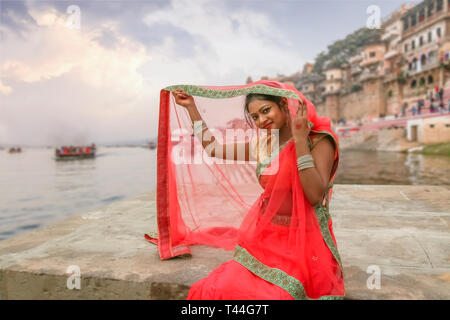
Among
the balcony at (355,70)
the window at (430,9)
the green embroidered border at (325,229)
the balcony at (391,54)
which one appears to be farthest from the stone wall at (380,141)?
the green embroidered border at (325,229)

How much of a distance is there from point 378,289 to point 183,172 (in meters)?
1.29

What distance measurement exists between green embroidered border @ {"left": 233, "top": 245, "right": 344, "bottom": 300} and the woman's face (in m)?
0.64

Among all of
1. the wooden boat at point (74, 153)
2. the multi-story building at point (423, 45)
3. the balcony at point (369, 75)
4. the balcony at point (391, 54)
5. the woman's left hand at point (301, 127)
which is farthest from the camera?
the wooden boat at point (74, 153)

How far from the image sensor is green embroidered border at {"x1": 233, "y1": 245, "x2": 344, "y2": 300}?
4.48 ft

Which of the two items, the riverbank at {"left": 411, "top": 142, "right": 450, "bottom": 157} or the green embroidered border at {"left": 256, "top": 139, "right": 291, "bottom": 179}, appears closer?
the green embroidered border at {"left": 256, "top": 139, "right": 291, "bottom": 179}

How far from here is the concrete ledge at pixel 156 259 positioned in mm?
1616

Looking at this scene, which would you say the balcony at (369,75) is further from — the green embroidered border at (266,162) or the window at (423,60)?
the green embroidered border at (266,162)

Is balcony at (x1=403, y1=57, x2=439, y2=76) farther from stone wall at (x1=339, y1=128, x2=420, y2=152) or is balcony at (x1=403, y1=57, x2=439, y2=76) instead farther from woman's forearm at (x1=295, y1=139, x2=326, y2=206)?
woman's forearm at (x1=295, y1=139, x2=326, y2=206)

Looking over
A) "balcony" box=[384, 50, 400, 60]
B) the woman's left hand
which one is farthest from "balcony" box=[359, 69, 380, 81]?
the woman's left hand

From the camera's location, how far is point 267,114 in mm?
1618

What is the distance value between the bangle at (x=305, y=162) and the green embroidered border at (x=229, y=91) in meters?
0.29

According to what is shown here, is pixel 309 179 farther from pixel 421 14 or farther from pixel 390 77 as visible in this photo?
pixel 421 14
